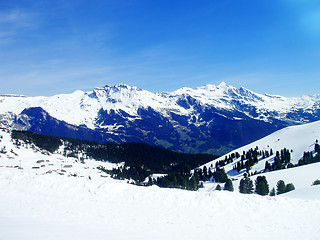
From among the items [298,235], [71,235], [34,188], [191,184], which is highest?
[34,188]

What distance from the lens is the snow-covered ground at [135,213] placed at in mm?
20672

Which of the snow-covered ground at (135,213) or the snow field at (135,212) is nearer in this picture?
the snow-covered ground at (135,213)

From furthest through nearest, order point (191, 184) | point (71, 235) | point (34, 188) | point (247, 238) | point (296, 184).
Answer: point (191, 184), point (296, 184), point (34, 188), point (247, 238), point (71, 235)

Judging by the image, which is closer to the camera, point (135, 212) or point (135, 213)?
point (135, 213)

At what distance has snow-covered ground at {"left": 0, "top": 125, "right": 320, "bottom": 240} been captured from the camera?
2067cm

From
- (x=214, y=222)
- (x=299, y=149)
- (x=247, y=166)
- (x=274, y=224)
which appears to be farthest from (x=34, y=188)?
(x=299, y=149)

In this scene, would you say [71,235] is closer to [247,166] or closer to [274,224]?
[274,224]

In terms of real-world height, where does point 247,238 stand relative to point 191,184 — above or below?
above

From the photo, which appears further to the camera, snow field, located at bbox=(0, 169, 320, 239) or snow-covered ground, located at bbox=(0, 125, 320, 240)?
snow field, located at bbox=(0, 169, 320, 239)

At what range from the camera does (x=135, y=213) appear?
26.7 meters

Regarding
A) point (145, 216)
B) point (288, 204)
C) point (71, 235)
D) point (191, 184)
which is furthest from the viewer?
point (191, 184)

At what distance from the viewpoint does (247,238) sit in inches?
813

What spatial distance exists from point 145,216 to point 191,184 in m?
97.4

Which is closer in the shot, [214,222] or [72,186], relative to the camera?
[214,222]
